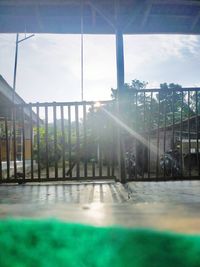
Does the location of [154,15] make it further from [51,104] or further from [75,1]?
[51,104]

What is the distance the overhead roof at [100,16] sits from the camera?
13.8 feet

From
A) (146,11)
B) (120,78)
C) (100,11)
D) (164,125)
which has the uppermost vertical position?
(146,11)

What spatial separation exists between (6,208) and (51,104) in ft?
12.3

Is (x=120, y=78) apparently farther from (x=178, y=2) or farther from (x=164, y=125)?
(x=178, y=2)

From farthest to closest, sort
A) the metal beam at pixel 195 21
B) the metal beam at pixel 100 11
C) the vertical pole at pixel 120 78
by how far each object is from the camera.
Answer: the metal beam at pixel 195 21 → the vertical pole at pixel 120 78 → the metal beam at pixel 100 11

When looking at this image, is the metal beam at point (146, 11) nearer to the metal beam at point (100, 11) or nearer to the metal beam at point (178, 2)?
the metal beam at point (178, 2)

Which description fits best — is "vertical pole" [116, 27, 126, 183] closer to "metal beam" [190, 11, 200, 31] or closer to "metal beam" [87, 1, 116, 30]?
"metal beam" [87, 1, 116, 30]

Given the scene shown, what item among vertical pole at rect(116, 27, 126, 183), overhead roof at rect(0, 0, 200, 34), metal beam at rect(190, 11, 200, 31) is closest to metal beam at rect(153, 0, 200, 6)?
overhead roof at rect(0, 0, 200, 34)

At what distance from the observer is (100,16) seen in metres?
4.56

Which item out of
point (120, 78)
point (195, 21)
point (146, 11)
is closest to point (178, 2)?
point (146, 11)

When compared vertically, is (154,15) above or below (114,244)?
above

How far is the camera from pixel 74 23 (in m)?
4.69

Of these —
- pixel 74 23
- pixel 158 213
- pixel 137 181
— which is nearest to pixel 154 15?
pixel 74 23

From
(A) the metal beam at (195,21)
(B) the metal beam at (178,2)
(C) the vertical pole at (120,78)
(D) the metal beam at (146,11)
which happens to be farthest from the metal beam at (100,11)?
(A) the metal beam at (195,21)
